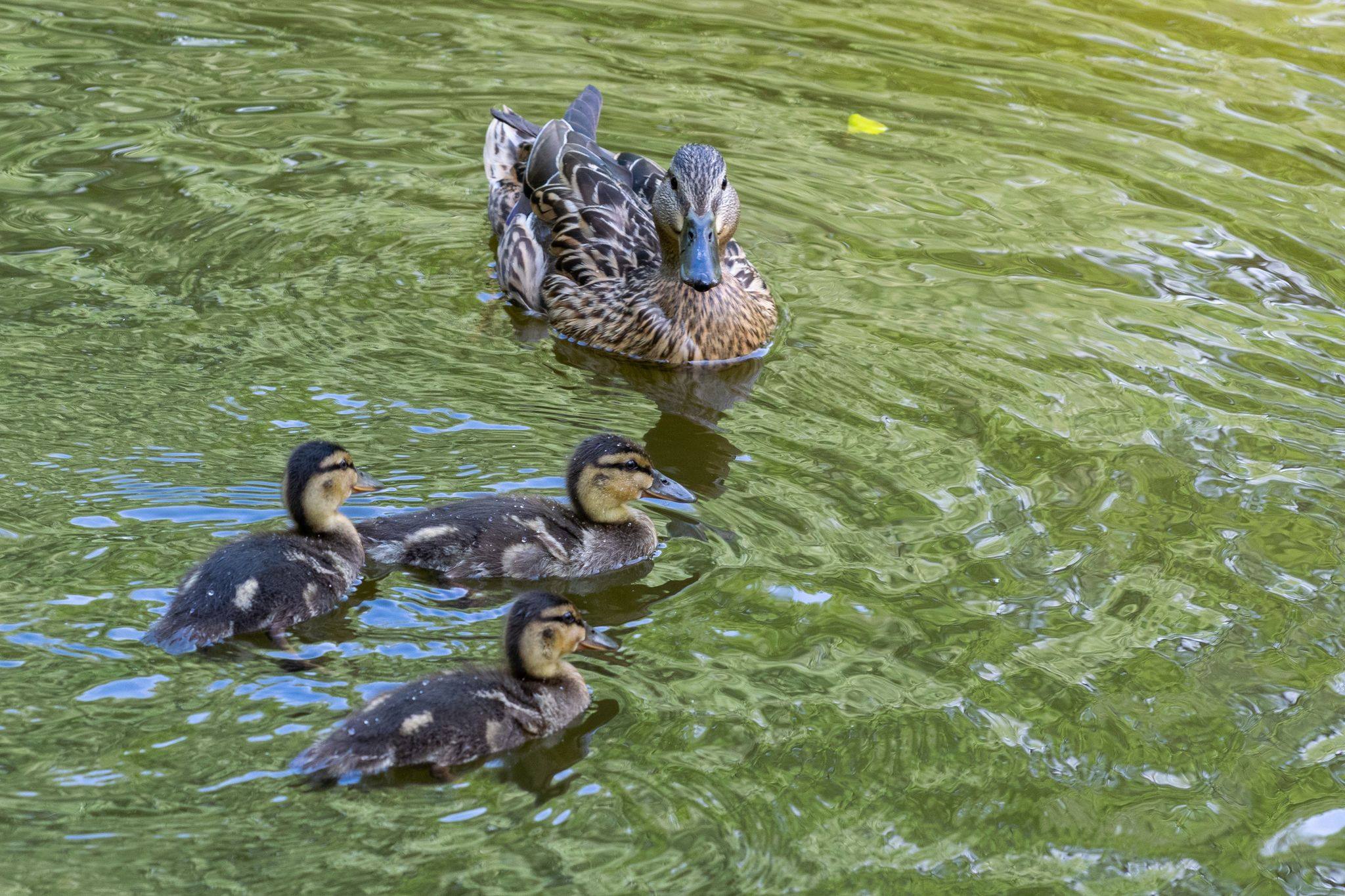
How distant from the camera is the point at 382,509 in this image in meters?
5.13

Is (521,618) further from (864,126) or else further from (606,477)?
(864,126)

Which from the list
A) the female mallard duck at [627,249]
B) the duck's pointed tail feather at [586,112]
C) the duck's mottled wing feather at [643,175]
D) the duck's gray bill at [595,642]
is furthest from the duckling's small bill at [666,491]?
the duck's pointed tail feather at [586,112]

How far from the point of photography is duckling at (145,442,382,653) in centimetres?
427

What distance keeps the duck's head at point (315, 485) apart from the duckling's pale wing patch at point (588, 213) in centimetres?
270

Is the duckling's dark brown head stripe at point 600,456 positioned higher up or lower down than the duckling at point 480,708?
higher up

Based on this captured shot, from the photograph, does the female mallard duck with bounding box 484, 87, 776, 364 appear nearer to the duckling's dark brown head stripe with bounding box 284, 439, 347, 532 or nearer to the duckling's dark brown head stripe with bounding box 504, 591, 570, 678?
the duckling's dark brown head stripe with bounding box 284, 439, 347, 532

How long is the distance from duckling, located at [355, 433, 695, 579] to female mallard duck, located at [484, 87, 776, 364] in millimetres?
1665

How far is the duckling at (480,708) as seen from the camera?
3.83 metres

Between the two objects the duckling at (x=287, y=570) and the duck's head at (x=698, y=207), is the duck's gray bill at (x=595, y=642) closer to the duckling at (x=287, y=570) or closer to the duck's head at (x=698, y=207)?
the duckling at (x=287, y=570)

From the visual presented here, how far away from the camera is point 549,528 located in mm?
5016

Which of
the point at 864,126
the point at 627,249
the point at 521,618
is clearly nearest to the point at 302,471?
the point at 521,618

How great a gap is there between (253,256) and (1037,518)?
3.80 m

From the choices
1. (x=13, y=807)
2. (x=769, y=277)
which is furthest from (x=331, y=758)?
(x=769, y=277)

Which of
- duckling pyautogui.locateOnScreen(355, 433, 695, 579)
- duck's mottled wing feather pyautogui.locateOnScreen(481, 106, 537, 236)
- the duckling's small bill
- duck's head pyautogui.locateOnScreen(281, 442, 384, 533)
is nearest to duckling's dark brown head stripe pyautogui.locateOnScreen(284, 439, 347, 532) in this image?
duck's head pyautogui.locateOnScreen(281, 442, 384, 533)
